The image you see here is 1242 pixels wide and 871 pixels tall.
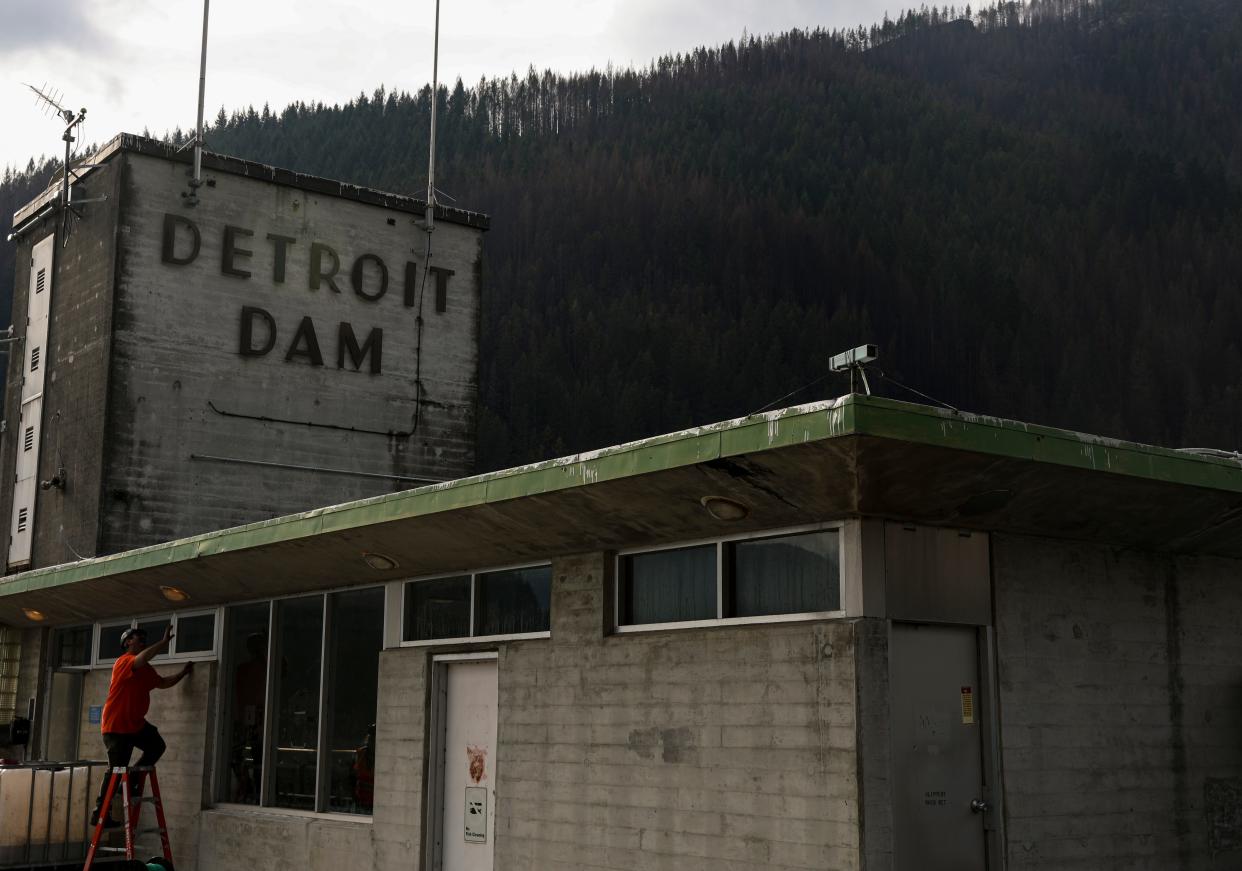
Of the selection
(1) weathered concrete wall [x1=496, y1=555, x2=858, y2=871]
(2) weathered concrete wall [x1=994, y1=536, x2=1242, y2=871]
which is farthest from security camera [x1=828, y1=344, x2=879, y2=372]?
(2) weathered concrete wall [x1=994, y1=536, x2=1242, y2=871]

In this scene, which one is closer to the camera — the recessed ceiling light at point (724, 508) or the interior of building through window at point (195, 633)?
the recessed ceiling light at point (724, 508)

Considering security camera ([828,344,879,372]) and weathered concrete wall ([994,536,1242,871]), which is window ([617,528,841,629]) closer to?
security camera ([828,344,879,372])

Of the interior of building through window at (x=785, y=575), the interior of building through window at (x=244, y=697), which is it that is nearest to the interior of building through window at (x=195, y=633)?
the interior of building through window at (x=244, y=697)

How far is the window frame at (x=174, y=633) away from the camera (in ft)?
54.7

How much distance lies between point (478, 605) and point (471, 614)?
13cm

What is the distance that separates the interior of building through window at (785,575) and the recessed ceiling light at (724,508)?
0.36m

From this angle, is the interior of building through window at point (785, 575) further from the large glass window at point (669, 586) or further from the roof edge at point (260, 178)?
the roof edge at point (260, 178)

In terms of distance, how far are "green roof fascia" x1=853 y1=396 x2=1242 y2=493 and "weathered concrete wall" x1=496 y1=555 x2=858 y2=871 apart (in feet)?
5.26

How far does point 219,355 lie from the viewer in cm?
2555

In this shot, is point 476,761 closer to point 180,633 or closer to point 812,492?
point 812,492

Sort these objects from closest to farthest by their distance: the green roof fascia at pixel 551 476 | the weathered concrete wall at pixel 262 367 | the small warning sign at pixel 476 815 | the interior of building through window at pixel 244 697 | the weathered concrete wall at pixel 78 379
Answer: the green roof fascia at pixel 551 476 < the small warning sign at pixel 476 815 < the interior of building through window at pixel 244 697 < the weathered concrete wall at pixel 78 379 < the weathered concrete wall at pixel 262 367

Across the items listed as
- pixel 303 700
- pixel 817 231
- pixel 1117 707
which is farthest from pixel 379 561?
pixel 817 231

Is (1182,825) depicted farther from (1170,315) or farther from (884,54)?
(884,54)

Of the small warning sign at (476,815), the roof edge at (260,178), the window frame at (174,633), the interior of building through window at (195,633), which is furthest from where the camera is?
the roof edge at (260,178)
